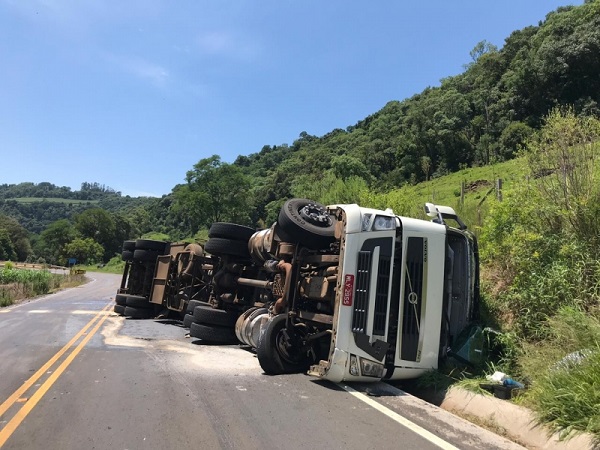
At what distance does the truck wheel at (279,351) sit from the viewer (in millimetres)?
6691

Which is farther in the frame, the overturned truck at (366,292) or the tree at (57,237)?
the tree at (57,237)

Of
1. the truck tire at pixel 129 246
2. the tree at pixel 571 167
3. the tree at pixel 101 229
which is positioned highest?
the tree at pixel 101 229

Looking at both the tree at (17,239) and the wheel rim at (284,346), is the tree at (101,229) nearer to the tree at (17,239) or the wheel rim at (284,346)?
the tree at (17,239)

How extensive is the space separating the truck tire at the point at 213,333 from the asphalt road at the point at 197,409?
174 centimetres

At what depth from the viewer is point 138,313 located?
53.1ft

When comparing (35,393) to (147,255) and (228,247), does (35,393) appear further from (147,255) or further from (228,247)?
(147,255)

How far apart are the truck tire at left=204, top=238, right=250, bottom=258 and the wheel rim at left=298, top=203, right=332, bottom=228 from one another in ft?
11.5

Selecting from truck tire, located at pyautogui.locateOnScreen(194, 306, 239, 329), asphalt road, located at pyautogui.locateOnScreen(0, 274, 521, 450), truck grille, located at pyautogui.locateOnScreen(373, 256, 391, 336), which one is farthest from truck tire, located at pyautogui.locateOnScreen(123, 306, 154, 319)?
truck grille, located at pyautogui.locateOnScreen(373, 256, 391, 336)

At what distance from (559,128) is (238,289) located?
717cm

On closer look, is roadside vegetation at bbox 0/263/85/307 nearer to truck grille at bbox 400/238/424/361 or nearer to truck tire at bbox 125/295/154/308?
truck tire at bbox 125/295/154/308

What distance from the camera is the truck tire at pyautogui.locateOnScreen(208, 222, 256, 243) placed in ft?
36.1

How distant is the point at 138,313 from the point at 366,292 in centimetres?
1236

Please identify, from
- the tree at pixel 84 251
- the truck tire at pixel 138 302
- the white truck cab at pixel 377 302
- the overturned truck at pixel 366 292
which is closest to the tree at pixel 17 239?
the tree at pixel 84 251

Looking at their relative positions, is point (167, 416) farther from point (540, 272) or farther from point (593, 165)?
point (593, 165)
